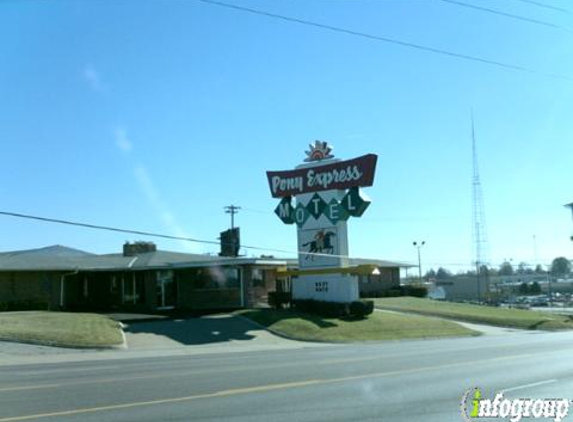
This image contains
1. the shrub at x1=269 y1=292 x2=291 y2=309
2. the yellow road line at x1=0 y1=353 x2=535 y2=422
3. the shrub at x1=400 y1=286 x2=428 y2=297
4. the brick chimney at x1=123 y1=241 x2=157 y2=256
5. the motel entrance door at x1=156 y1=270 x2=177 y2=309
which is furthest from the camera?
the shrub at x1=400 y1=286 x2=428 y2=297

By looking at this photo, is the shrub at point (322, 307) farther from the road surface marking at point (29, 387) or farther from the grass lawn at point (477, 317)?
the road surface marking at point (29, 387)

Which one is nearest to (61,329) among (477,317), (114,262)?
(114,262)

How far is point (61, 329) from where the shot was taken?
28.2 m

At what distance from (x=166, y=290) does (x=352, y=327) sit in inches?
501

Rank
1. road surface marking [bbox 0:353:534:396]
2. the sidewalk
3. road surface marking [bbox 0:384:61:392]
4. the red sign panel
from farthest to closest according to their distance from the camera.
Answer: the red sign panel → the sidewalk → road surface marking [bbox 0:353:534:396] → road surface marking [bbox 0:384:61:392]

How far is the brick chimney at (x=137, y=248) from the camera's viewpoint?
48731mm

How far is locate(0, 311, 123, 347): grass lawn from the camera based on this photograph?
83.8ft

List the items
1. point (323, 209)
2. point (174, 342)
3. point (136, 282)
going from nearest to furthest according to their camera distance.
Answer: point (174, 342) < point (323, 209) < point (136, 282)

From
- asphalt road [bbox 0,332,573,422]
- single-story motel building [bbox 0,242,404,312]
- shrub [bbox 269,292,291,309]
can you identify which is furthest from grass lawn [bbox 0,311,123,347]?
shrub [bbox 269,292,291,309]

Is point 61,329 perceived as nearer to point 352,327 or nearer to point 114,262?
point 352,327

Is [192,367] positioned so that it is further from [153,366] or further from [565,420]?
[565,420]

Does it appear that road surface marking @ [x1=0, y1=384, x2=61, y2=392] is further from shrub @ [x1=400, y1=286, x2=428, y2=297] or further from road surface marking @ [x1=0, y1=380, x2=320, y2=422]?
shrub @ [x1=400, y1=286, x2=428, y2=297]

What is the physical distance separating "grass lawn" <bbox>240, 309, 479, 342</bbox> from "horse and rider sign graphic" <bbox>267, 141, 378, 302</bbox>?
243 cm

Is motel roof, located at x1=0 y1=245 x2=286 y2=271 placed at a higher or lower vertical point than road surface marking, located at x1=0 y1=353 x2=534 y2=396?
higher
